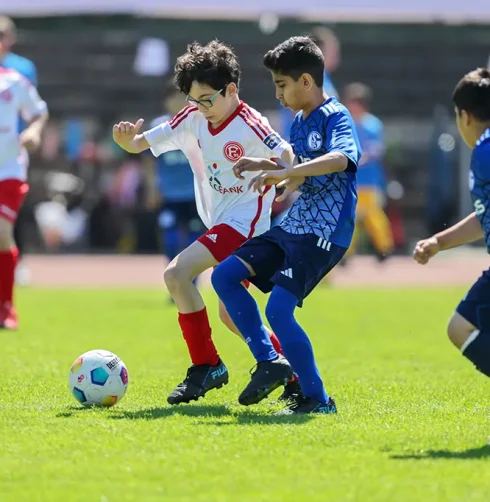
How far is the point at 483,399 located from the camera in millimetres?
6375

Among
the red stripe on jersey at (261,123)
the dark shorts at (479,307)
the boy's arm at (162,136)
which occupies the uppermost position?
the red stripe on jersey at (261,123)

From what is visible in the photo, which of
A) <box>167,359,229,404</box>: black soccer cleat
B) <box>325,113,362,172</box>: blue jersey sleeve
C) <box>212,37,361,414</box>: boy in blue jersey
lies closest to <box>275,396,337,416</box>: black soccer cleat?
<box>212,37,361,414</box>: boy in blue jersey

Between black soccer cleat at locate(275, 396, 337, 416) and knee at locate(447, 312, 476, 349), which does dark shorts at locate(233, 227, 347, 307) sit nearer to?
black soccer cleat at locate(275, 396, 337, 416)

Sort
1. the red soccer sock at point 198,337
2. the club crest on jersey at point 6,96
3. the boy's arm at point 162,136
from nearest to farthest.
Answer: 1. the red soccer sock at point 198,337
2. the boy's arm at point 162,136
3. the club crest on jersey at point 6,96

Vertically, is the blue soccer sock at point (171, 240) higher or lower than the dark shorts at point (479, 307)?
lower

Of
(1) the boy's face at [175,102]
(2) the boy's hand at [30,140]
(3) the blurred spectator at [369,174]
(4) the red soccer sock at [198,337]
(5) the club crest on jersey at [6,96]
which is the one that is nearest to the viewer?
(4) the red soccer sock at [198,337]

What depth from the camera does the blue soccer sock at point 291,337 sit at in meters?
5.62

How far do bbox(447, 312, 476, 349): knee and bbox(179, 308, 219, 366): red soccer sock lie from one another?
1.62 m

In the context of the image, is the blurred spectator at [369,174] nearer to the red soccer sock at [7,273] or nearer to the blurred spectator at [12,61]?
the blurred spectator at [12,61]

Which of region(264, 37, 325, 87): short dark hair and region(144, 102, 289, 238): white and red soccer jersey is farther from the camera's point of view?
region(144, 102, 289, 238): white and red soccer jersey

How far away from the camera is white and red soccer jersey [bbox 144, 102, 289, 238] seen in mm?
6293

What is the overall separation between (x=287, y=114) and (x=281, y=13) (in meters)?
9.77

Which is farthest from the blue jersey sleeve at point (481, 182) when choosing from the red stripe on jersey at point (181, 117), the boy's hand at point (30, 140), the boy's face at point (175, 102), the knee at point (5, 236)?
the boy's face at point (175, 102)

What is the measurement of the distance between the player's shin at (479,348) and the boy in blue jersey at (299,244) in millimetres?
922
